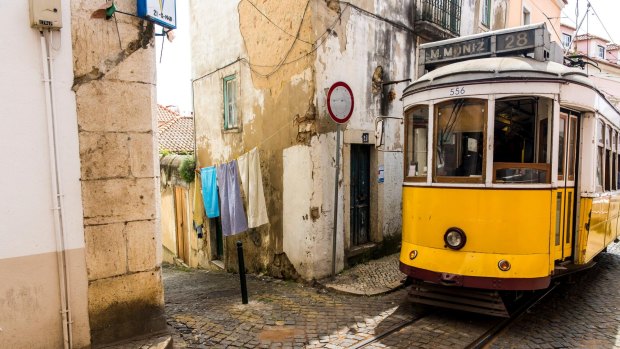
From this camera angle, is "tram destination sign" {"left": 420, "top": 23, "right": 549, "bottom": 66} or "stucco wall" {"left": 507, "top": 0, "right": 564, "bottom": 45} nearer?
"tram destination sign" {"left": 420, "top": 23, "right": 549, "bottom": 66}

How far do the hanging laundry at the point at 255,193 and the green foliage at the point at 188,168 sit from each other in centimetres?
353

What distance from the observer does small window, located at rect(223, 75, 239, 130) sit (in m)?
9.35

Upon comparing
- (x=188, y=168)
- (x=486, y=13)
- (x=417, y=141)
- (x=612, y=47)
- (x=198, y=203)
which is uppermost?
(x=612, y=47)

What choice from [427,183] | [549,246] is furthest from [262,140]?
[549,246]

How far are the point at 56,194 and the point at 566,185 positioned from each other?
589 cm

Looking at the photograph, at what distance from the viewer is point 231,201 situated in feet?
27.7

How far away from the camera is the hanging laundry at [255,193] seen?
25.8 ft

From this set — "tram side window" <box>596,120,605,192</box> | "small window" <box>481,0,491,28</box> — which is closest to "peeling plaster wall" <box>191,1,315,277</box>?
"tram side window" <box>596,120,605,192</box>

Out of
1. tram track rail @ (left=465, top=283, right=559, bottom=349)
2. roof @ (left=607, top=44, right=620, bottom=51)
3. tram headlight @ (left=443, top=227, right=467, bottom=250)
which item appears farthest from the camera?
roof @ (left=607, top=44, right=620, bottom=51)

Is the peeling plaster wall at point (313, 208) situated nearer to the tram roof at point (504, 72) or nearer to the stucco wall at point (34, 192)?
the tram roof at point (504, 72)

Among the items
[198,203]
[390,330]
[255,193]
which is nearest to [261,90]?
[255,193]

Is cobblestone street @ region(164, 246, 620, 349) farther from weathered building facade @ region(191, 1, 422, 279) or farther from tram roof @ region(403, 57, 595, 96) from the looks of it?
tram roof @ region(403, 57, 595, 96)

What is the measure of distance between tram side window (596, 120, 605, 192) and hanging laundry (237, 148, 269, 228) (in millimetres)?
5505

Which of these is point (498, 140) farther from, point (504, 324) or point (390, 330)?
point (390, 330)
